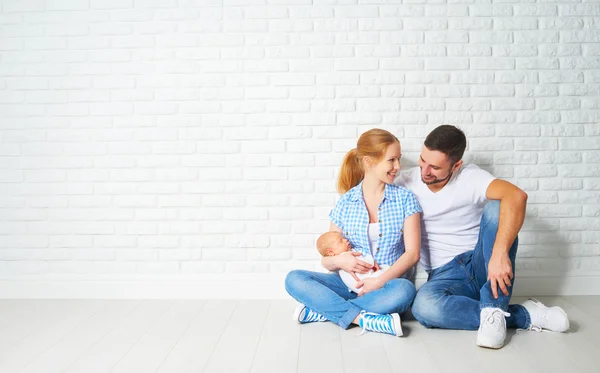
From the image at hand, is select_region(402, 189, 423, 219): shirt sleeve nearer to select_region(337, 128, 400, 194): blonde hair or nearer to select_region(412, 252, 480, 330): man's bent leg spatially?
select_region(337, 128, 400, 194): blonde hair

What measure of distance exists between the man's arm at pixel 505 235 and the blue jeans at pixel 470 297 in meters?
0.04

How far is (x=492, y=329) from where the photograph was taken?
2.49m

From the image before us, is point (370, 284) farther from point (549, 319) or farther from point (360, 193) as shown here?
point (549, 319)

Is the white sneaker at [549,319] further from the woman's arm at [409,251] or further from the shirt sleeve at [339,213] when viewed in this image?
the shirt sleeve at [339,213]

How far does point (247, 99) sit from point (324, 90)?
0.44m

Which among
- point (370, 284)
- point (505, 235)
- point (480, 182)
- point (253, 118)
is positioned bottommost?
point (370, 284)

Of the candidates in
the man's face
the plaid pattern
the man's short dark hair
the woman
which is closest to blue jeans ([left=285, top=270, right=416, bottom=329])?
the woman

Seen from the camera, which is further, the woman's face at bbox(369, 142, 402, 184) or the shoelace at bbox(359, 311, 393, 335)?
the woman's face at bbox(369, 142, 402, 184)

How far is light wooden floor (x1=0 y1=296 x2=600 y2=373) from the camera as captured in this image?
2.33 m

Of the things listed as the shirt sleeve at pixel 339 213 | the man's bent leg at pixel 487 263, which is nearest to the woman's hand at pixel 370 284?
the shirt sleeve at pixel 339 213

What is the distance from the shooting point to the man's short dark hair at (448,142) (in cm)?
286

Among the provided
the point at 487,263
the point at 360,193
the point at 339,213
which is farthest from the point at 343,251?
the point at 487,263

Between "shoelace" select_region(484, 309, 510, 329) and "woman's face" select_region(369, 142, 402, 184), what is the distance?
31.5 inches

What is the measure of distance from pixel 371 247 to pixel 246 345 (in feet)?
2.72
